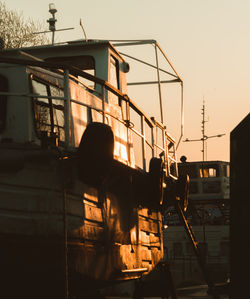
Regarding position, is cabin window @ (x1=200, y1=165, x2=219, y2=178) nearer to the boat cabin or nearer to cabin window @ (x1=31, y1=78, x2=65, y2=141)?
the boat cabin

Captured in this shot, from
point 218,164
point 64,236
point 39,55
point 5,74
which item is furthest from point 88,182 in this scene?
point 218,164

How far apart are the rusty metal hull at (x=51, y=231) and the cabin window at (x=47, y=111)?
74 cm

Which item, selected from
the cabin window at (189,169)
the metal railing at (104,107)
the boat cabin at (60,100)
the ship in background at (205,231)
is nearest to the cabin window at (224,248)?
the ship in background at (205,231)

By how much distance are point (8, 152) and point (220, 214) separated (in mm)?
32261

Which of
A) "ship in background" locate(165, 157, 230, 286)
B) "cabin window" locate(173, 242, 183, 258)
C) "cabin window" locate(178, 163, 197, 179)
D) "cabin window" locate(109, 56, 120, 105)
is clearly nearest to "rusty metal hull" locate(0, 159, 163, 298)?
"cabin window" locate(109, 56, 120, 105)

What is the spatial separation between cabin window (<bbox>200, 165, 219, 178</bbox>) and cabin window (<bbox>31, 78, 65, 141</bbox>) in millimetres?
35611

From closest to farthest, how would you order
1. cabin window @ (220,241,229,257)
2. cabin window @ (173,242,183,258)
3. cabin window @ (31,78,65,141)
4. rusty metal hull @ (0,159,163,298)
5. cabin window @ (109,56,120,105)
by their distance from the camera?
rusty metal hull @ (0,159,163,298)
cabin window @ (31,78,65,141)
cabin window @ (109,56,120,105)
cabin window @ (220,241,229,257)
cabin window @ (173,242,183,258)

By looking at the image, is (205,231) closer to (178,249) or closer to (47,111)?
(178,249)

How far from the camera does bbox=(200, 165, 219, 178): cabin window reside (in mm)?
43562

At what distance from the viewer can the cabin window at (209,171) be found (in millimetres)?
43562

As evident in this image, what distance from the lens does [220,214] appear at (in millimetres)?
38344

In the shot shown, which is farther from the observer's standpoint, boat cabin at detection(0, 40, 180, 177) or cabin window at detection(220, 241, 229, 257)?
cabin window at detection(220, 241, 229, 257)

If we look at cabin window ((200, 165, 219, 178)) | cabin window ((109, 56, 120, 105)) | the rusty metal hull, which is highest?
cabin window ((200, 165, 219, 178))

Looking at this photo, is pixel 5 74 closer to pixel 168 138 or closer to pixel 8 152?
pixel 8 152
